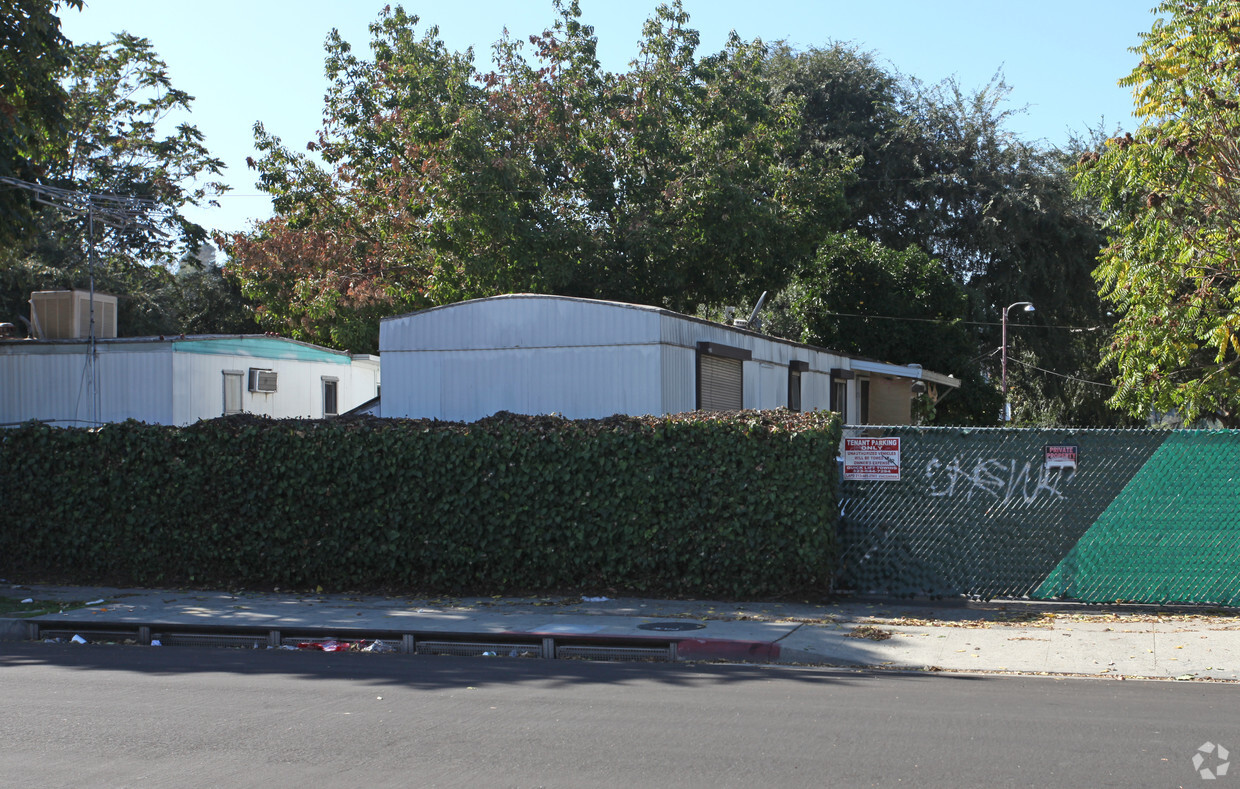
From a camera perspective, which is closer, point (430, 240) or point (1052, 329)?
point (430, 240)

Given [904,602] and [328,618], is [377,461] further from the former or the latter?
[904,602]


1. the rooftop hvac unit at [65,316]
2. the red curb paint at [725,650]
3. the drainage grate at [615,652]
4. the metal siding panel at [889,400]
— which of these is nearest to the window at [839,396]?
the metal siding panel at [889,400]

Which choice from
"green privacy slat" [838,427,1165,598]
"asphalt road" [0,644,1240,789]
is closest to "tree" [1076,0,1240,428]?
"green privacy slat" [838,427,1165,598]

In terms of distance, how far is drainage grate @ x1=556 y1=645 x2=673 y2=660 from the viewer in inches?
399

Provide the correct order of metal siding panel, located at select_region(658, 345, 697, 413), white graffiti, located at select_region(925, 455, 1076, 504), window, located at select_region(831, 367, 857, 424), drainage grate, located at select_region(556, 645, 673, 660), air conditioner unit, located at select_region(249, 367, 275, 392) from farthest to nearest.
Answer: window, located at select_region(831, 367, 857, 424) < air conditioner unit, located at select_region(249, 367, 275, 392) < metal siding panel, located at select_region(658, 345, 697, 413) < white graffiti, located at select_region(925, 455, 1076, 504) < drainage grate, located at select_region(556, 645, 673, 660)

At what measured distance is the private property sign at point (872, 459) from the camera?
1227 centimetres

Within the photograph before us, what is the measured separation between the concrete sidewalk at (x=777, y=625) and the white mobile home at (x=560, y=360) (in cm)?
372

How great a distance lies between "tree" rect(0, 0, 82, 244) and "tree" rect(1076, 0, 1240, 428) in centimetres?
1667

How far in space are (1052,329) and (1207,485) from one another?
1226 inches

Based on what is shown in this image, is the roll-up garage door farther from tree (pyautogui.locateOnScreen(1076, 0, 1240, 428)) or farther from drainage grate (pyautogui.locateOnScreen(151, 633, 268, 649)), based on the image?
drainage grate (pyautogui.locateOnScreen(151, 633, 268, 649))

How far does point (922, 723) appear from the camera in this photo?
23.7ft

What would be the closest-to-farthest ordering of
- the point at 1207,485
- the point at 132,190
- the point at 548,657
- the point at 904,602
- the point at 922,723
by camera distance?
the point at 922,723, the point at 548,657, the point at 1207,485, the point at 904,602, the point at 132,190

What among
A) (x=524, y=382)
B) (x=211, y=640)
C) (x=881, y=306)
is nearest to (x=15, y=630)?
(x=211, y=640)

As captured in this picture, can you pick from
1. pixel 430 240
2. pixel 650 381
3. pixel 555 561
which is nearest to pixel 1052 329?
pixel 430 240
